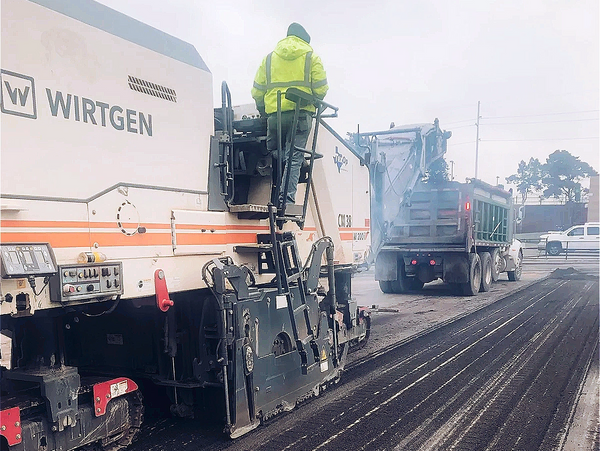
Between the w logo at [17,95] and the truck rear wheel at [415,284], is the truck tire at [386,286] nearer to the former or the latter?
the truck rear wheel at [415,284]

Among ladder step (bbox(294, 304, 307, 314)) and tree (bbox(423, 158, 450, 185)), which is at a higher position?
tree (bbox(423, 158, 450, 185))

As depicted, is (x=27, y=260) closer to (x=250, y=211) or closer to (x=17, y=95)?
(x=17, y=95)

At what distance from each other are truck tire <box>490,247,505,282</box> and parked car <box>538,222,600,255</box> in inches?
534

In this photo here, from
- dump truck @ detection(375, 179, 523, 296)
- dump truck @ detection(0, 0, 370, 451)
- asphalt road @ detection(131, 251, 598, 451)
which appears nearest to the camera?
dump truck @ detection(0, 0, 370, 451)

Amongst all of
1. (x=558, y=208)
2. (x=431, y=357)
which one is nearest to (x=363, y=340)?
(x=431, y=357)

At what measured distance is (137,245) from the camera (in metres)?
3.29

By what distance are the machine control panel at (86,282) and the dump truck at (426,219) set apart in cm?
869

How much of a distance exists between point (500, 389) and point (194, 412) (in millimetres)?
2936

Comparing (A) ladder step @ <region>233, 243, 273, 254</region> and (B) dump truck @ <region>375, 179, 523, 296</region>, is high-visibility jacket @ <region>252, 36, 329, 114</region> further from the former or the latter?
(B) dump truck @ <region>375, 179, 523, 296</region>

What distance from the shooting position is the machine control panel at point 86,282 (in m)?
2.75

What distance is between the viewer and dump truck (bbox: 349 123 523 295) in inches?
457

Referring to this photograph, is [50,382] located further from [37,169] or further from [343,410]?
[343,410]

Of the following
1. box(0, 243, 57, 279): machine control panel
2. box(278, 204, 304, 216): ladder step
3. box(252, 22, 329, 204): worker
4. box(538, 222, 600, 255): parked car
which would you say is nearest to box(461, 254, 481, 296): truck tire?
box(278, 204, 304, 216): ladder step

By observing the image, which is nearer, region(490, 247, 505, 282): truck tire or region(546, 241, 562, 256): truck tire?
region(490, 247, 505, 282): truck tire
